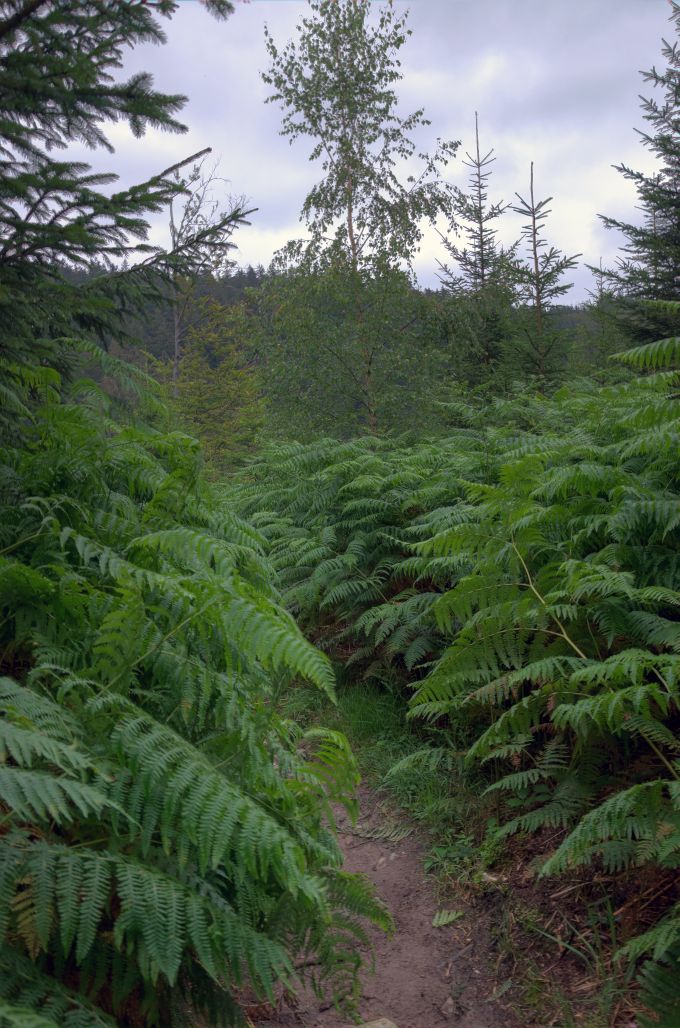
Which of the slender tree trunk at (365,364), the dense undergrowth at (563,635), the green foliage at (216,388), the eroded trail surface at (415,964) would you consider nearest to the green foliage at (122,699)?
the eroded trail surface at (415,964)

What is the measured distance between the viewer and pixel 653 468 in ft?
14.1

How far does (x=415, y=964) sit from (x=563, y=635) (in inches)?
60.8

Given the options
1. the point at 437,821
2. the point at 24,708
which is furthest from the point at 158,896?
the point at 437,821

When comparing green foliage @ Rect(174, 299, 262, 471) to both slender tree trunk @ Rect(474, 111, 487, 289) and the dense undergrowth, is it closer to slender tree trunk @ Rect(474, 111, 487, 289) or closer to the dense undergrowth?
slender tree trunk @ Rect(474, 111, 487, 289)

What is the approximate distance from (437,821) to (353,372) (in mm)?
8802

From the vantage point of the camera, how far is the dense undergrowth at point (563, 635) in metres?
2.76

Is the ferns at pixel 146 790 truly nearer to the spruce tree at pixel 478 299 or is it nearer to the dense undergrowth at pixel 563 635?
the dense undergrowth at pixel 563 635

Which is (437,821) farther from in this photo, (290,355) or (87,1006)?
(290,355)

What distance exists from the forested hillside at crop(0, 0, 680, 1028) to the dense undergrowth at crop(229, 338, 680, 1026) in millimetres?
20

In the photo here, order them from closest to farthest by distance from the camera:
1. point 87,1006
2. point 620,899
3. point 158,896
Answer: point 87,1006, point 158,896, point 620,899

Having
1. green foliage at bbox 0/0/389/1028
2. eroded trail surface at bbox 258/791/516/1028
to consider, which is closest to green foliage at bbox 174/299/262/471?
green foliage at bbox 0/0/389/1028

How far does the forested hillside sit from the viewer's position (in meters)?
1.88

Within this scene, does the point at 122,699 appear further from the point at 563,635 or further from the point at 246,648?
the point at 563,635

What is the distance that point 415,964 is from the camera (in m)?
3.07
